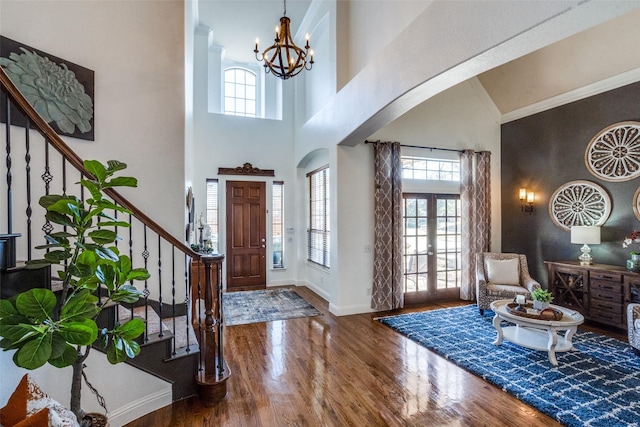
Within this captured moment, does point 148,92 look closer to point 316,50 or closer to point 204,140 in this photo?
point 204,140

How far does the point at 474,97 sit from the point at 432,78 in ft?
11.7

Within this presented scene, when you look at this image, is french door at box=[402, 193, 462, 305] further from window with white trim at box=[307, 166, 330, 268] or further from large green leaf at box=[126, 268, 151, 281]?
large green leaf at box=[126, 268, 151, 281]

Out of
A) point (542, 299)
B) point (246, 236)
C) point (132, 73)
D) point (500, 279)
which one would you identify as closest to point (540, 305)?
point (542, 299)

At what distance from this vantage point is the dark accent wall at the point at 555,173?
4.39 m

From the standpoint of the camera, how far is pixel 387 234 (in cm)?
495

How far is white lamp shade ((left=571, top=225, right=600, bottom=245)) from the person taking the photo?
438cm

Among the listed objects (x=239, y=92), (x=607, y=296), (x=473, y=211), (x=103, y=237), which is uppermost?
(x=239, y=92)

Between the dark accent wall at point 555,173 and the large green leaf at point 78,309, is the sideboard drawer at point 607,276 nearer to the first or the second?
the dark accent wall at point 555,173

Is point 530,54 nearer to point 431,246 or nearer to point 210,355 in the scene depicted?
Answer: point 431,246

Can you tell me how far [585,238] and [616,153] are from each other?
1.30 metres

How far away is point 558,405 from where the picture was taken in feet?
8.14

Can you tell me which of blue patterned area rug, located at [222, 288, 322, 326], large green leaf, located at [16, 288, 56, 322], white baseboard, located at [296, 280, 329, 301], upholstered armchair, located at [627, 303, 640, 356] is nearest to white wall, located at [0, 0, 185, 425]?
blue patterned area rug, located at [222, 288, 322, 326]

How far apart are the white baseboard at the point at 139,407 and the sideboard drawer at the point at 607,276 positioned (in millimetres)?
5379

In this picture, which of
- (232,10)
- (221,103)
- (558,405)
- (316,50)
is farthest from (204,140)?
(558,405)
